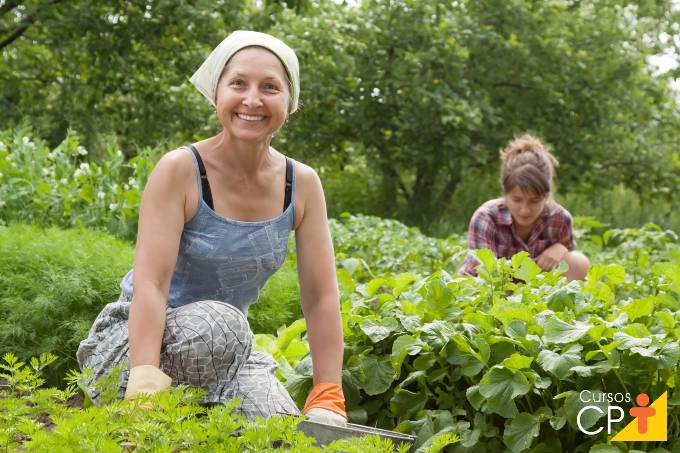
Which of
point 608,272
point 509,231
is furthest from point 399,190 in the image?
point 608,272

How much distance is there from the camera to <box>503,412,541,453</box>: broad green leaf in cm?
243

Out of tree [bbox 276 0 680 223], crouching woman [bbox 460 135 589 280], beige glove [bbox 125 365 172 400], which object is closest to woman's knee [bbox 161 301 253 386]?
beige glove [bbox 125 365 172 400]

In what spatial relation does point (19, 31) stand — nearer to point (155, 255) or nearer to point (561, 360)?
point (155, 255)

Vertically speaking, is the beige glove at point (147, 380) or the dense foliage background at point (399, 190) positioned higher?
the dense foliage background at point (399, 190)

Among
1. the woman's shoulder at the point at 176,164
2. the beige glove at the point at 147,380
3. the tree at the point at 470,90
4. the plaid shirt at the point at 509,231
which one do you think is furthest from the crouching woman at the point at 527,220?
the tree at the point at 470,90

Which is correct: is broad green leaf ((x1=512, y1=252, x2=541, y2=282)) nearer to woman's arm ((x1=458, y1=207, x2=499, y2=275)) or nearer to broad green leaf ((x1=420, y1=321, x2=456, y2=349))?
broad green leaf ((x1=420, y1=321, x2=456, y2=349))

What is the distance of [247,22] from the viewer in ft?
31.2

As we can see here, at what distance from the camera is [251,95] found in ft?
8.41

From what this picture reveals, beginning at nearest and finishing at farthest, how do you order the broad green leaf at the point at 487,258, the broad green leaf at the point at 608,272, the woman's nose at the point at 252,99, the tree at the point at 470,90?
the woman's nose at the point at 252,99 < the broad green leaf at the point at 487,258 < the broad green leaf at the point at 608,272 < the tree at the point at 470,90

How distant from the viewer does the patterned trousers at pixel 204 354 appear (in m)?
2.52

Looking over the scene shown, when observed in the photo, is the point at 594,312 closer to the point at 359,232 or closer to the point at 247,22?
the point at 359,232

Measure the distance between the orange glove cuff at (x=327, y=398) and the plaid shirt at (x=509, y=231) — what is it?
7.22 ft

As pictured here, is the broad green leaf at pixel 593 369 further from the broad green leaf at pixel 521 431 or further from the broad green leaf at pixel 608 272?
the broad green leaf at pixel 608 272

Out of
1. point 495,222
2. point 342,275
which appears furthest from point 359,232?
point 342,275
